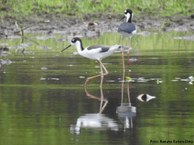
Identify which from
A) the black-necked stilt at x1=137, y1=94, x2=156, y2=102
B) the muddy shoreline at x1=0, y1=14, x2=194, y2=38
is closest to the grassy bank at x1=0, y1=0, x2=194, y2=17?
the muddy shoreline at x1=0, y1=14, x2=194, y2=38

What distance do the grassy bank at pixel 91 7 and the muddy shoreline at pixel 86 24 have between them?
574 mm

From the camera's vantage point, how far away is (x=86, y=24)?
31.4 metres

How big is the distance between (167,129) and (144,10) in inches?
961

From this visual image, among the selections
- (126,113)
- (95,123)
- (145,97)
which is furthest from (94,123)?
(145,97)

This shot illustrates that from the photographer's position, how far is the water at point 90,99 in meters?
10.1

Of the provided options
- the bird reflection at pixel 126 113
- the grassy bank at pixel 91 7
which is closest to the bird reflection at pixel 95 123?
the bird reflection at pixel 126 113

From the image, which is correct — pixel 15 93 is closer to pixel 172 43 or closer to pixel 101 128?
pixel 101 128

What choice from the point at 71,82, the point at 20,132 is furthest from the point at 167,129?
the point at 71,82

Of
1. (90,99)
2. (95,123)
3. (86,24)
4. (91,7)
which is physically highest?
(91,7)

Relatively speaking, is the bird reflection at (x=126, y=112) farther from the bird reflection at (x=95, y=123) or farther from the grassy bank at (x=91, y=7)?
the grassy bank at (x=91, y=7)

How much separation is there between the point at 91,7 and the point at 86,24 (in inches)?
122

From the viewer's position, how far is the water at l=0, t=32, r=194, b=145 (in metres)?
10.1

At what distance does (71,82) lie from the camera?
1556cm

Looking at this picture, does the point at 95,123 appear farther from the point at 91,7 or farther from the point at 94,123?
the point at 91,7
